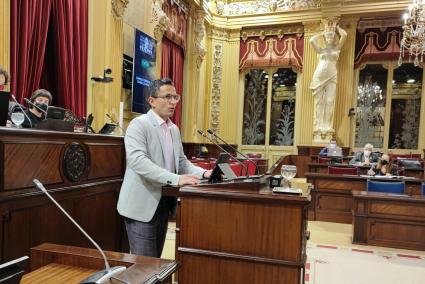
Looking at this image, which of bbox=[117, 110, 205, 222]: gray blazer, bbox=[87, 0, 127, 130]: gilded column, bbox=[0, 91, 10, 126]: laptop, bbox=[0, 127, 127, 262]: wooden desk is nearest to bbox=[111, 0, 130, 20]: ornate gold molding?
bbox=[87, 0, 127, 130]: gilded column

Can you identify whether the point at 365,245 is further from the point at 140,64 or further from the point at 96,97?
the point at 140,64

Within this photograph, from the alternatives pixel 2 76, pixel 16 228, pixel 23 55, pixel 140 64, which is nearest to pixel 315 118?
pixel 140 64

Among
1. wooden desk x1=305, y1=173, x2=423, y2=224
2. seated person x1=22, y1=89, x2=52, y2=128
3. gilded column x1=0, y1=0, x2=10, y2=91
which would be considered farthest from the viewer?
wooden desk x1=305, y1=173, x2=423, y2=224

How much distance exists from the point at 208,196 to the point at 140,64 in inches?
188

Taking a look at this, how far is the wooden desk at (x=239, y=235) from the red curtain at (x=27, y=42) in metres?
3.05

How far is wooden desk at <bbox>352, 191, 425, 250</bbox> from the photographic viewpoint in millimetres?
3660

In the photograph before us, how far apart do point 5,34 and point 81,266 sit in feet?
10.7

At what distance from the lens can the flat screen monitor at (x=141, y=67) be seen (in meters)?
5.83

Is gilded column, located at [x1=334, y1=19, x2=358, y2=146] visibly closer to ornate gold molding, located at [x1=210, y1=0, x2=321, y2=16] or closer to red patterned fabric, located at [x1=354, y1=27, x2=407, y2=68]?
red patterned fabric, located at [x1=354, y1=27, x2=407, y2=68]

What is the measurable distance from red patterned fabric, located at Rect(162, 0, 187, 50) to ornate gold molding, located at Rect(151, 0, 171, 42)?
34 cm

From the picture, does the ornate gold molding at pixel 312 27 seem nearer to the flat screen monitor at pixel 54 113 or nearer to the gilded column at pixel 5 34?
the gilded column at pixel 5 34

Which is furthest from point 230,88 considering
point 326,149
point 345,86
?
point 326,149

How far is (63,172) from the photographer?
192 cm

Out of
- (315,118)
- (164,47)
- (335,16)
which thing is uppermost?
(335,16)
